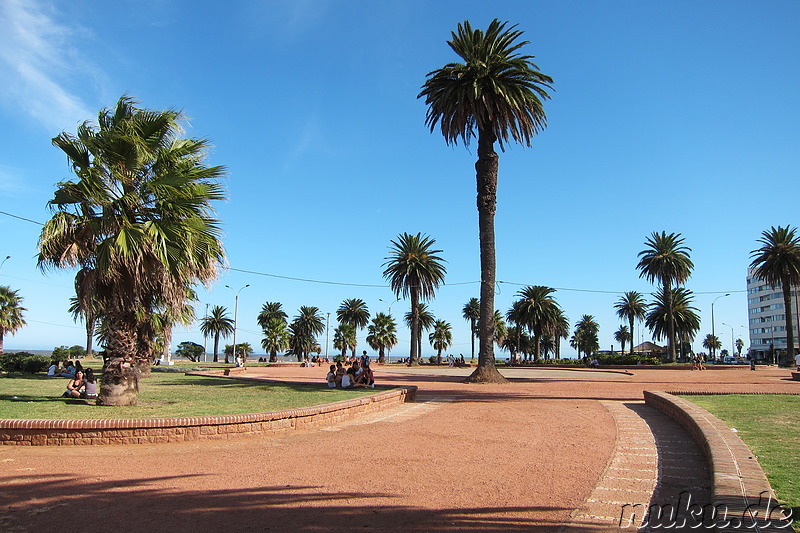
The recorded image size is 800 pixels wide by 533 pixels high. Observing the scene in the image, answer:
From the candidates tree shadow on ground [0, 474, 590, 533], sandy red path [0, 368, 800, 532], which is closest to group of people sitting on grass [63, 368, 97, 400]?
sandy red path [0, 368, 800, 532]

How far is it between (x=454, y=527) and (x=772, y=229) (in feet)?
200

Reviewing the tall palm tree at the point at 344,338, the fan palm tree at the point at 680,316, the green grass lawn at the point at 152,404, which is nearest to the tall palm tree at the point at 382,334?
the tall palm tree at the point at 344,338

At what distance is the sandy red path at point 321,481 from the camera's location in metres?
5.39

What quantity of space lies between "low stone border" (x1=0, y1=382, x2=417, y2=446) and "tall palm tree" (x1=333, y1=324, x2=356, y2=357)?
7475 centimetres

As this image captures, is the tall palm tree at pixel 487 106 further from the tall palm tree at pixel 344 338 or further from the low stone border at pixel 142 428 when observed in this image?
the tall palm tree at pixel 344 338

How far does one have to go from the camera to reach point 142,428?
9086 mm

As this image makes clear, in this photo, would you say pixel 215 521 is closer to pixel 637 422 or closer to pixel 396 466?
pixel 396 466

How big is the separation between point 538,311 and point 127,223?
62291mm

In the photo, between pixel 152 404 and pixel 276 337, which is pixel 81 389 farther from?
pixel 276 337

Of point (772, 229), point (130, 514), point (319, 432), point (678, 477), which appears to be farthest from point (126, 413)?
point (772, 229)

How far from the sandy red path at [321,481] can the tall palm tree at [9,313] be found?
46.7 m

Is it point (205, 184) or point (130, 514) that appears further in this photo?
point (205, 184)

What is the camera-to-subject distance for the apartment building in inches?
4761

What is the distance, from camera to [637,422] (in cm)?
1222
